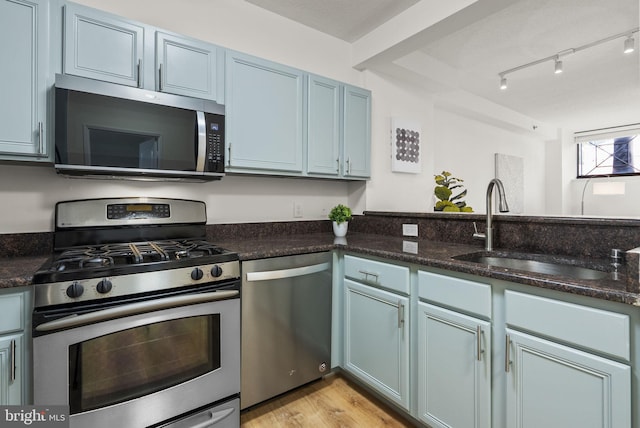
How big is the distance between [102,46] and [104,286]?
115 cm

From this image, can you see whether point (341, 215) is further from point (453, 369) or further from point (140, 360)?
point (140, 360)

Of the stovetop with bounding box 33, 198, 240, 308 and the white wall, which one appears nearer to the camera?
the stovetop with bounding box 33, 198, 240, 308

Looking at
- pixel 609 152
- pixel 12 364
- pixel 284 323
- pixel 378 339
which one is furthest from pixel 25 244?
pixel 609 152

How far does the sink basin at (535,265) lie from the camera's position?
1419 mm

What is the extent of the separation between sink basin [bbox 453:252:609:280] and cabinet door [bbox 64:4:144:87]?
1.91m

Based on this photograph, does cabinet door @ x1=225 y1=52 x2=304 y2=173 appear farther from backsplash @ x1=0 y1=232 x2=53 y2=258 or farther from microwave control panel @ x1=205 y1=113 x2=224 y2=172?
backsplash @ x1=0 y1=232 x2=53 y2=258

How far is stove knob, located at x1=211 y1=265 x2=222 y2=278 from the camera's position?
1464 millimetres

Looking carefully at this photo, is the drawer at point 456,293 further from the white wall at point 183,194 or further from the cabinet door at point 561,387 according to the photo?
the white wall at point 183,194

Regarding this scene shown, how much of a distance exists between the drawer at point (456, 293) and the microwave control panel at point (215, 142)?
1.24m

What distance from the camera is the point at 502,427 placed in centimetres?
124

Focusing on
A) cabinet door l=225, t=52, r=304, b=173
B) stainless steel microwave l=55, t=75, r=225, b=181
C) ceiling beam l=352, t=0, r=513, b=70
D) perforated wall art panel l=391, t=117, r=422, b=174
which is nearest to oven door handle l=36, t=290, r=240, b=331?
stainless steel microwave l=55, t=75, r=225, b=181

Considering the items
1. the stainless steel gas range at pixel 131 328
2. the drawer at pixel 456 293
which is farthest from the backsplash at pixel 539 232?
the stainless steel gas range at pixel 131 328

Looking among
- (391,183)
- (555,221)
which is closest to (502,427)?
(555,221)

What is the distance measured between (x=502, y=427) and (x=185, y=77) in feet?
7.27
